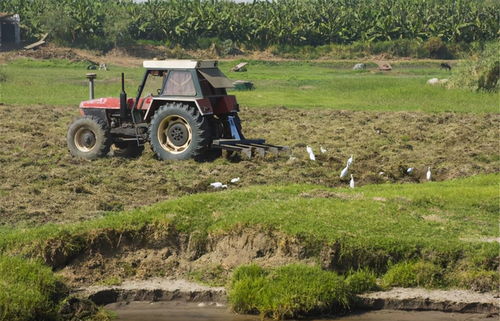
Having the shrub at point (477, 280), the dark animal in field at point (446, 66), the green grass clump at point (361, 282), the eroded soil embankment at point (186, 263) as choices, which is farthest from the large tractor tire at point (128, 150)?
the dark animal in field at point (446, 66)

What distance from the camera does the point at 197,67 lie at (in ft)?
62.1

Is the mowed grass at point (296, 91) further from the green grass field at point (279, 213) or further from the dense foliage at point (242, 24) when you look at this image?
the dense foliage at point (242, 24)

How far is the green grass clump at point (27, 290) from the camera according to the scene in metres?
9.68

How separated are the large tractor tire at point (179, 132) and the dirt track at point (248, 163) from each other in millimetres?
296

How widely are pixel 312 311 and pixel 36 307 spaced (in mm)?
2904

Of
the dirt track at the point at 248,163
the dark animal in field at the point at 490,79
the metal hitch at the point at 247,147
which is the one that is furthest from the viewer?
the dark animal in field at the point at 490,79

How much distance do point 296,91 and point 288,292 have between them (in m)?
28.3

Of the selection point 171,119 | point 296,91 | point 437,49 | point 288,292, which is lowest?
point 437,49

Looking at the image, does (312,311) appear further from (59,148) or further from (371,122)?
(371,122)

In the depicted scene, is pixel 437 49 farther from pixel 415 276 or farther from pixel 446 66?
pixel 415 276

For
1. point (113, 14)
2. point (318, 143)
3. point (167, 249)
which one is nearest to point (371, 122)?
point (318, 143)

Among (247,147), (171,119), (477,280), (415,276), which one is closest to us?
(477,280)

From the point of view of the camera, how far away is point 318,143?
22.0m

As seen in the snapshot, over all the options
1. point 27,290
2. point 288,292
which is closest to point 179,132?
point 288,292
